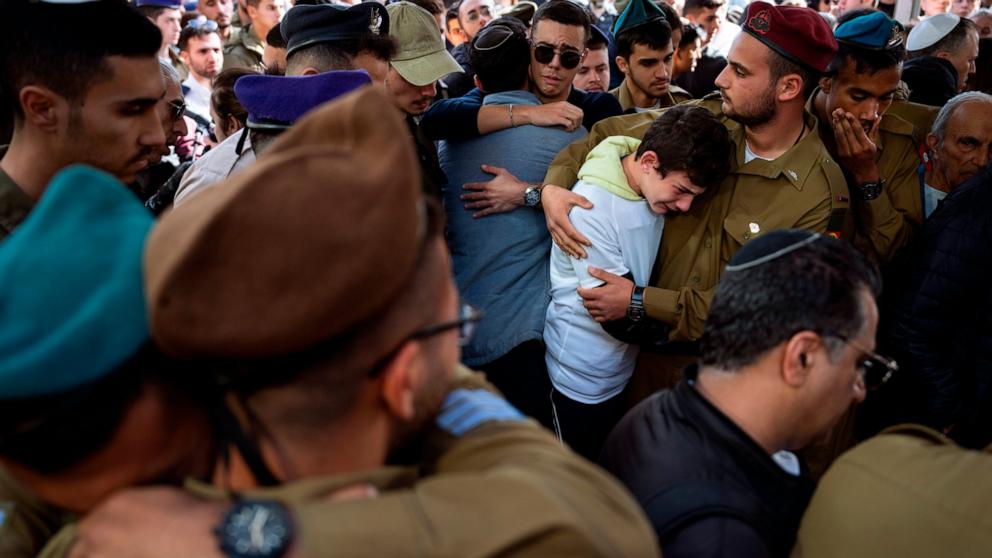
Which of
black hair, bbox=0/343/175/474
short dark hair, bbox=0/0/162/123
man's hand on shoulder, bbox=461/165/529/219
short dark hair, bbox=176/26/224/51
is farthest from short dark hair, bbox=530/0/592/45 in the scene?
short dark hair, bbox=176/26/224/51

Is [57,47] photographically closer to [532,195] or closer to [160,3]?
[532,195]

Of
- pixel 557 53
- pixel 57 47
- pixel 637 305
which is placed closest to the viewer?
pixel 57 47

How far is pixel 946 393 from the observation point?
3090 mm

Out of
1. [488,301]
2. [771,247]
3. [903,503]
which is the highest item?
[771,247]

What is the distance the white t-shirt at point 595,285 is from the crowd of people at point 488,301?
0.5 inches

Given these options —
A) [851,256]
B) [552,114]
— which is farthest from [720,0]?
[851,256]

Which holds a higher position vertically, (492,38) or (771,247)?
(771,247)

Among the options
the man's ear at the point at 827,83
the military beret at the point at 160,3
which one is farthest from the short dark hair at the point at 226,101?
the military beret at the point at 160,3

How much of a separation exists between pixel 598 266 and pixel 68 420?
220 centimetres

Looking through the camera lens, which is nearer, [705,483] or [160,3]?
[705,483]

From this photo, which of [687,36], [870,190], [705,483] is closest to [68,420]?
[705,483]

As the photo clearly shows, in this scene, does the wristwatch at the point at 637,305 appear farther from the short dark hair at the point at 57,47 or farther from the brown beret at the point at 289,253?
the brown beret at the point at 289,253

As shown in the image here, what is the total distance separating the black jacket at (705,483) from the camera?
64.4 inches

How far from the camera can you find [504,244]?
3.39 meters
